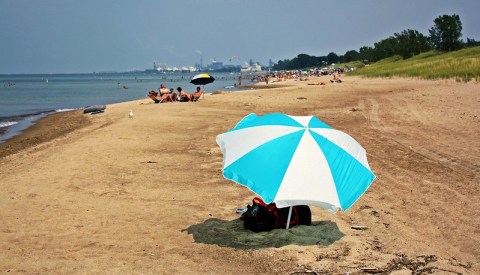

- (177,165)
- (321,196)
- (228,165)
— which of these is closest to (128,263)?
(228,165)

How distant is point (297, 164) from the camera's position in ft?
19.5

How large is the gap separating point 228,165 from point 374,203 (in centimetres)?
373

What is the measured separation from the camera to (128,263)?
588 cm

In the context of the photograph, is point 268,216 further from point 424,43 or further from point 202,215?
point 424,43

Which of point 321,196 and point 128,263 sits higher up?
point 321,196

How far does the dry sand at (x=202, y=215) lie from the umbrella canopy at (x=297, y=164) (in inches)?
36.6

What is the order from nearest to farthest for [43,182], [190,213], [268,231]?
[268,231] → [190,213] → [43,182]

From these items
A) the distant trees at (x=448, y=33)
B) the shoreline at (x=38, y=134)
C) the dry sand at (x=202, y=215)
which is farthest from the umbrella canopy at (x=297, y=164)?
the distant trees at (x=448, y=33)

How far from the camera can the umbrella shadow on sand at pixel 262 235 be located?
6.55 m

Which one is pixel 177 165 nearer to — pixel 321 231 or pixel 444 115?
pixel 321 231

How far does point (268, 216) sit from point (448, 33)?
80740 millimetres

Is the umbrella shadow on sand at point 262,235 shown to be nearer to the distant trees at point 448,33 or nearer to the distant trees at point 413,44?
the distant trees at point 448,33

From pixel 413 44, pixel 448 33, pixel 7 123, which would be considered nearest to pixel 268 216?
pixel 7 123

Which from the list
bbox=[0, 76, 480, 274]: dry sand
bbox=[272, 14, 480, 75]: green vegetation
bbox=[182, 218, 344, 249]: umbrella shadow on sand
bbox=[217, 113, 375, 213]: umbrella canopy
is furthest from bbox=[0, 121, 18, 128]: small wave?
bbox=[272, 14, 480, 75]: green vegetation
